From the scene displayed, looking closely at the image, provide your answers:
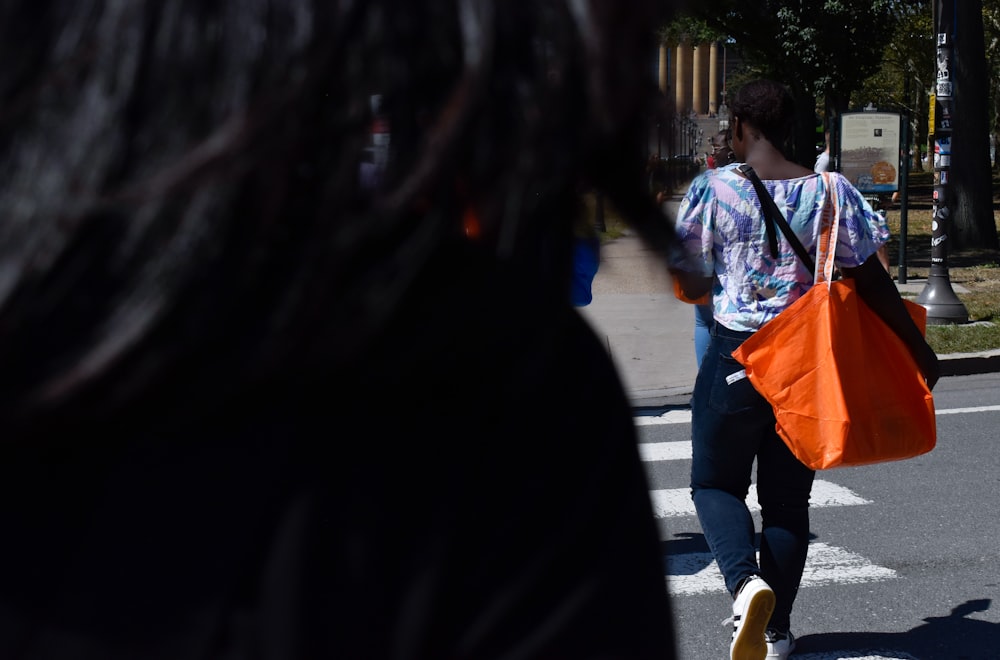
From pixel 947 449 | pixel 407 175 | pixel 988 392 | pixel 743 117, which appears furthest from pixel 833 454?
pixel 988 392

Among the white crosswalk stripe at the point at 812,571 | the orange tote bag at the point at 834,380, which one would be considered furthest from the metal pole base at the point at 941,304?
the orange tote bag at the point at 834,380

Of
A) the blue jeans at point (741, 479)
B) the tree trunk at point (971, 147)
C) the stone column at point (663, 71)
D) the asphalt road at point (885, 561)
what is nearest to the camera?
the stone column at point (663, 71)

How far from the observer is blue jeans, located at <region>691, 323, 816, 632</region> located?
3824 millimetres

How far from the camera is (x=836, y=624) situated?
15.0 feet

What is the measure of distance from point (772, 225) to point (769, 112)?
47cm

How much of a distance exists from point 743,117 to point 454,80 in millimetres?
3343

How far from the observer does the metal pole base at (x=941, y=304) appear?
11336 mm

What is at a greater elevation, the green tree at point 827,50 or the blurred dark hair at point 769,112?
the green tree at point 827,50

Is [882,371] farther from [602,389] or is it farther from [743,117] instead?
[602,389]

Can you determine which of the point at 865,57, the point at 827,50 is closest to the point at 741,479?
the point at 827,50

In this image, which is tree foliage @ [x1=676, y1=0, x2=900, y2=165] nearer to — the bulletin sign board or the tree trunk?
the tree trunk

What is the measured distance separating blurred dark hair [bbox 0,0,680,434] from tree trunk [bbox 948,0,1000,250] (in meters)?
16.9

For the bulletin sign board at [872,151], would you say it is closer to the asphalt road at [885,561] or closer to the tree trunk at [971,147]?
the tree trunk at [971,147]

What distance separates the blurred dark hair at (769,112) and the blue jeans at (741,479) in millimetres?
671
